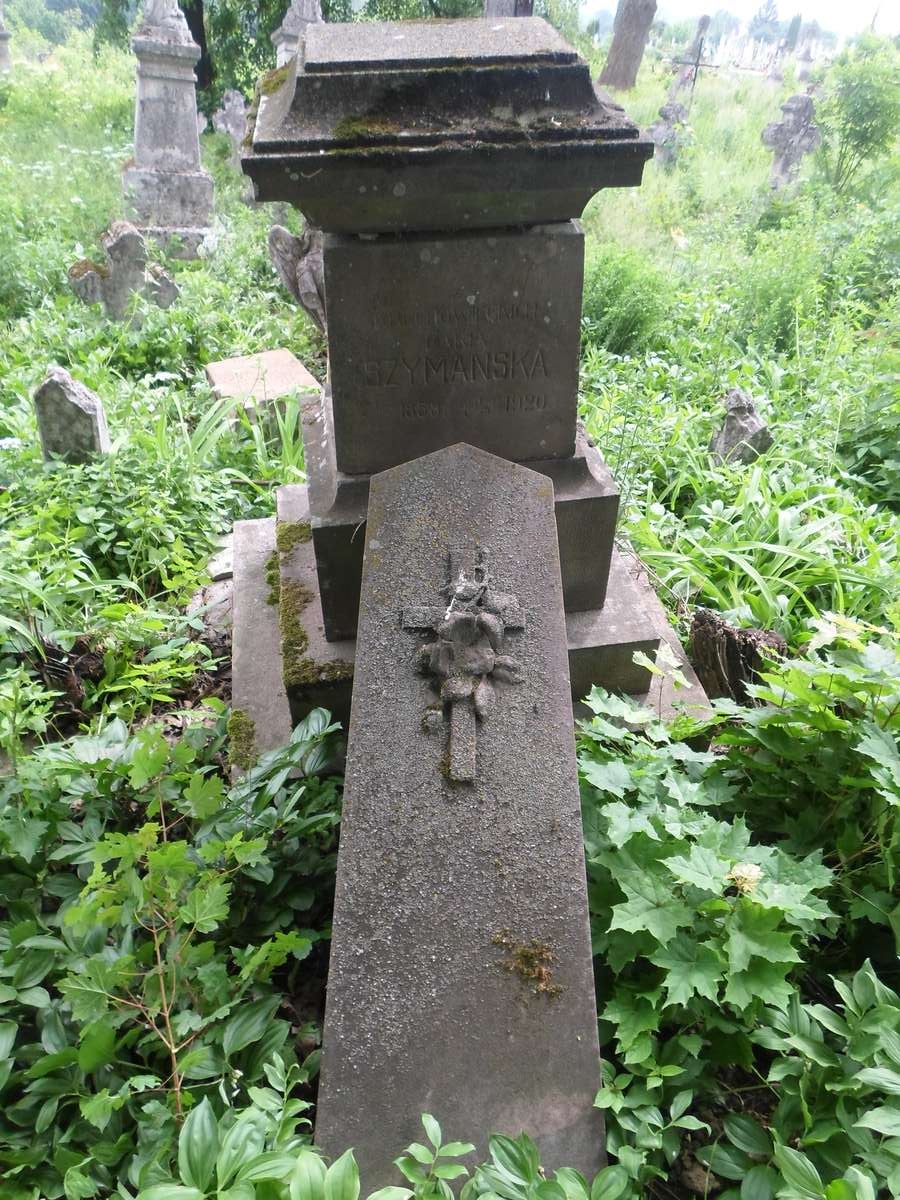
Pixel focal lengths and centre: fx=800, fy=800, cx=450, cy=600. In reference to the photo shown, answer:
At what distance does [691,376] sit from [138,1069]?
4.47m

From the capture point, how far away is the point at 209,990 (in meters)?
1.57

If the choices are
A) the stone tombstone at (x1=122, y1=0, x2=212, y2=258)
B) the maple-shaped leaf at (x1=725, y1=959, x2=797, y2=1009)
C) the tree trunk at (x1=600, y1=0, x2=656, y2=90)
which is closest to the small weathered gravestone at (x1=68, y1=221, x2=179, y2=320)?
the stone tombstone at (x1=122, y1=0, x2=212, y2=258)

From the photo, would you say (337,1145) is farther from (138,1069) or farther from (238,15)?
(238,15)

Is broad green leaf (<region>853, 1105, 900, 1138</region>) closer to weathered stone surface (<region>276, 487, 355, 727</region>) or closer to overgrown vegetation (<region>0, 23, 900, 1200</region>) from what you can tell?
overgrown vegetation (<region>0, 23, 900, 1200</region>)

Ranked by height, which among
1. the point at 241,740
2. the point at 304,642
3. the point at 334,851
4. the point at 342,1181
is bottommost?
the point at 241,740

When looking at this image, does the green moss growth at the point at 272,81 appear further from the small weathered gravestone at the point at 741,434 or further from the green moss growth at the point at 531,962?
the small weathered gravestone at the point at 741,434

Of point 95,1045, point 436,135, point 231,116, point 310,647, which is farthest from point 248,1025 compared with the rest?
point 231,116

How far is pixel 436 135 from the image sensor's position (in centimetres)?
194

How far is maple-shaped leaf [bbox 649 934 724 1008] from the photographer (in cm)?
142

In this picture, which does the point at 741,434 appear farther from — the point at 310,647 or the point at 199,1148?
the point at 199,1148

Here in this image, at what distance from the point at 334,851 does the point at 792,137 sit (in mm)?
13294

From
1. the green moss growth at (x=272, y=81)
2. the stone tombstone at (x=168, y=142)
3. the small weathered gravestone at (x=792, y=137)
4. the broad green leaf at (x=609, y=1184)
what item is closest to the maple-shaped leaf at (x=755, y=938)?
the broad green leaf at (x=609, y=1184)

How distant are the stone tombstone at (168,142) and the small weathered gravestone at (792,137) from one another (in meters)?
7.71

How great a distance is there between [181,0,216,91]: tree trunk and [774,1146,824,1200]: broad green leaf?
13079 mm
